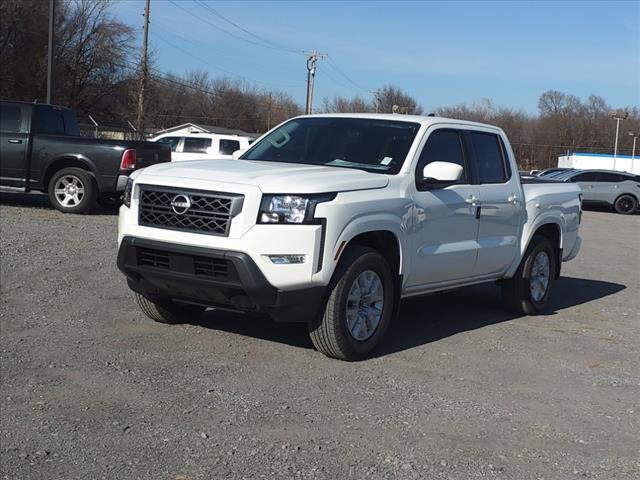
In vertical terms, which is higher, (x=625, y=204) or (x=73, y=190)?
(x=625, y=204)

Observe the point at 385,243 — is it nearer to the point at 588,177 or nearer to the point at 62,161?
the point at 62,161

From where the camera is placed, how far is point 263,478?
392 centimetres

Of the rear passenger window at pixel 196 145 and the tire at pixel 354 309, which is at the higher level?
the rear passenger window at pixel 196 145

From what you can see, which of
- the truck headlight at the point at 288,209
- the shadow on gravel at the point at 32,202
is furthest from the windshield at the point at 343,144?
the shadow on gravel at the point at 32,202

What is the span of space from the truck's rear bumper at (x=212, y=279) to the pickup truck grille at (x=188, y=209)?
158 millimetres

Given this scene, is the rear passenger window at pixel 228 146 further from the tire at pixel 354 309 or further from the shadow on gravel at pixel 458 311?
the tire at pixel 354 309

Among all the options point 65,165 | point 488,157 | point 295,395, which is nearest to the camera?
point 295,395

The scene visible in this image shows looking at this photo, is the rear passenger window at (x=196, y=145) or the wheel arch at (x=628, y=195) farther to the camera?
the wheel arch at (x=628, y=195)

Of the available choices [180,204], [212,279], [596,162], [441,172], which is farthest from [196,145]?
[596,162]

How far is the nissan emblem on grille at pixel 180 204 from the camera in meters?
5.71

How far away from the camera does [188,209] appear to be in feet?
18.7

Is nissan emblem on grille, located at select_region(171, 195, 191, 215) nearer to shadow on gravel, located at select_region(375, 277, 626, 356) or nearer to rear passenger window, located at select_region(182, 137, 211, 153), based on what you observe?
shadow on gravel, located at select_region(375, 277, 626, 356)

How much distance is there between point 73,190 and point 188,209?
9.39 metres

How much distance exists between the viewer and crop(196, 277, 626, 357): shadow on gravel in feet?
22.2
